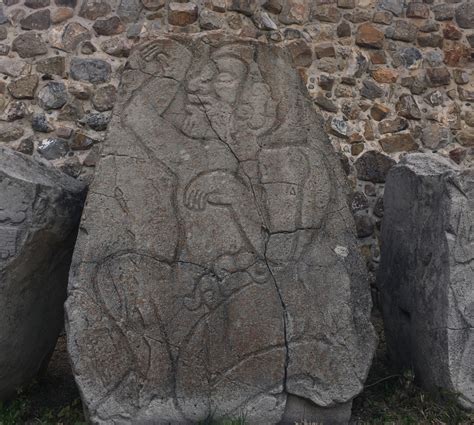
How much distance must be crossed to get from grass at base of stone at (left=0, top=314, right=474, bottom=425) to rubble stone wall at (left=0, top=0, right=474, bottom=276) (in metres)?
1.36

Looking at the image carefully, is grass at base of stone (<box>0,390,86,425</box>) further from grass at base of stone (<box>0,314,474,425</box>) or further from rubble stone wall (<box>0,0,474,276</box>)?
rubble stone wall (<box>0,0,474,276</box>)

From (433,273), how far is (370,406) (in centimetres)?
66

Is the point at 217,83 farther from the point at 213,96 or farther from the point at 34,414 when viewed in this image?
the point at 34,414

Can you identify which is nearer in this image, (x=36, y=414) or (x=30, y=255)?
(x=30, y=255)

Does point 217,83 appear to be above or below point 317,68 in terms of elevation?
above

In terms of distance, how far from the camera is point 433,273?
9.55 feet

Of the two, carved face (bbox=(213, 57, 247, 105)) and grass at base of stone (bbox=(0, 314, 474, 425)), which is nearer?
grass at base of stone (bbox=(0, 314, 474, 425))

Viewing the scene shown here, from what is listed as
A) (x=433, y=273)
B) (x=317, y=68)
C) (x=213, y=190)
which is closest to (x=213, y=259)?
(x=213, y=190)

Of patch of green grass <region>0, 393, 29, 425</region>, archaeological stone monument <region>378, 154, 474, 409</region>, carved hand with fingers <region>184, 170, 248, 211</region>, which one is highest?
carved hand with fingers <region>184, 170, 248, 211</region>

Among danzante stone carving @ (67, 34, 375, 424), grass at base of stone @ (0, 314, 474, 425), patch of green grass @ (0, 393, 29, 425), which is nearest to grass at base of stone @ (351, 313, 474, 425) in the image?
grass at base of stone @ (0, 314, 474, 425)

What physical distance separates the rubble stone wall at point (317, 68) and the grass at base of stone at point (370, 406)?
1.36 meters

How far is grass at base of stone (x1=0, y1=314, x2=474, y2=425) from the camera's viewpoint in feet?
8.89

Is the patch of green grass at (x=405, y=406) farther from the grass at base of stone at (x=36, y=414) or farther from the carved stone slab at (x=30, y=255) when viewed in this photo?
the carved stone slab at (x=30, y=255)

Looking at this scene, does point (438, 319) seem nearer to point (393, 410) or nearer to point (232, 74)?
point (393, 410)
